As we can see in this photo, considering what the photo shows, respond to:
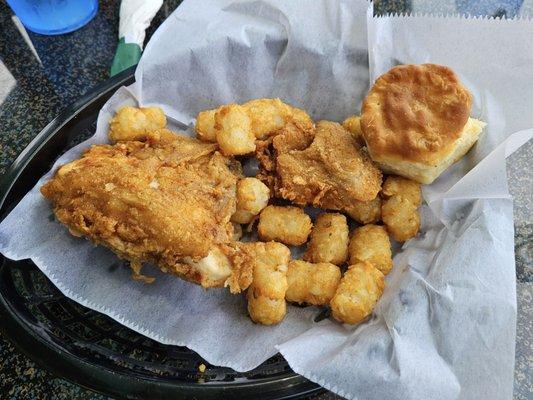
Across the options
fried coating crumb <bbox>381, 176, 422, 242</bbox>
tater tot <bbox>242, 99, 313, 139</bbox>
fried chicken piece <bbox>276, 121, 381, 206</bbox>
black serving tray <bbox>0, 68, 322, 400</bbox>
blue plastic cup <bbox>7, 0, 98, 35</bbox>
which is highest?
blue plastic cup <bbox>7, 0, 98, 35</bbox>

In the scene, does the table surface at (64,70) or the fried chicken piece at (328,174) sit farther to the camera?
the table surface at (64,70)

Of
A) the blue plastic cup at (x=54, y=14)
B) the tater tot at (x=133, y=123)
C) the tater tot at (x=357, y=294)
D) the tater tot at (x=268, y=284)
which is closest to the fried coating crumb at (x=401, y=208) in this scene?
the tater tot at (x=357, y=294)

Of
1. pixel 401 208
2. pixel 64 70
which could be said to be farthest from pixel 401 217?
pixel 64 70

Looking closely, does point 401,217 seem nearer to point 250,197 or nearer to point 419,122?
point 419,122

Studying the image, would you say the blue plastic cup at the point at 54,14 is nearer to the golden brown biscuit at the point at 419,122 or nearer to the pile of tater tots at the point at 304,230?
the pile of tater tots at the point at 304,230

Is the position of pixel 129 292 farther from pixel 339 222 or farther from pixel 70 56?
pixel 70 56

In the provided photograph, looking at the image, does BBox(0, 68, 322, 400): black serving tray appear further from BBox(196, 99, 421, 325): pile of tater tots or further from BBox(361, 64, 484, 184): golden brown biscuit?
BBox(361, 64, 484, 184): golden brown biscuit

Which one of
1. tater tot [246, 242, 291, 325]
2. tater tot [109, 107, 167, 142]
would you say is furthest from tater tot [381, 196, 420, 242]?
tater tot [109, 107, 167, 142]
